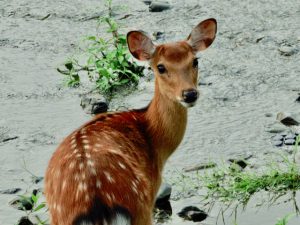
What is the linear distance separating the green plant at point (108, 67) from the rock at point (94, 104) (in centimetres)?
28

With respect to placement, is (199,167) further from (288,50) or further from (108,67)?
(288,50)

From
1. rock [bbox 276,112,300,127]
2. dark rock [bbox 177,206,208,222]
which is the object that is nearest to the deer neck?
dark rock [bbox 177,206,208,222]

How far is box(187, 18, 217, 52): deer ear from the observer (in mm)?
7066

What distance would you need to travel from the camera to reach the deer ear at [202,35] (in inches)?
278

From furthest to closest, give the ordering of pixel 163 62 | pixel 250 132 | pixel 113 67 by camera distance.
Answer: pixel 113 67 → pixel 250 132 → pixel 163 62

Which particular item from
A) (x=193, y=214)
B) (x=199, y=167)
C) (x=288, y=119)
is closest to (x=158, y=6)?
(x=288, y=119)

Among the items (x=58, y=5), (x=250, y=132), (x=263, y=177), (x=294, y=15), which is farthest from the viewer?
(x=58, y=5)

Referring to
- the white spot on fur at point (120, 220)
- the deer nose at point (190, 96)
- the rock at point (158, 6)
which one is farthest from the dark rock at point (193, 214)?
the rock at point (158, 6)

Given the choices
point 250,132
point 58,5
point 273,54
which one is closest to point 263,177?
point 250,132

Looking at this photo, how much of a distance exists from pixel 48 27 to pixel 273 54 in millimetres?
2720

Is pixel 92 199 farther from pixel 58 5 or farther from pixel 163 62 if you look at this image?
pixel 58 5

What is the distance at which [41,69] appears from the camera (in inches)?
392

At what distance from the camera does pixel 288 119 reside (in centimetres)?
824

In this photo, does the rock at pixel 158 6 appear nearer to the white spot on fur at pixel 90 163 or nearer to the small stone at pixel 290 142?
the small stone at pixel 290 142
